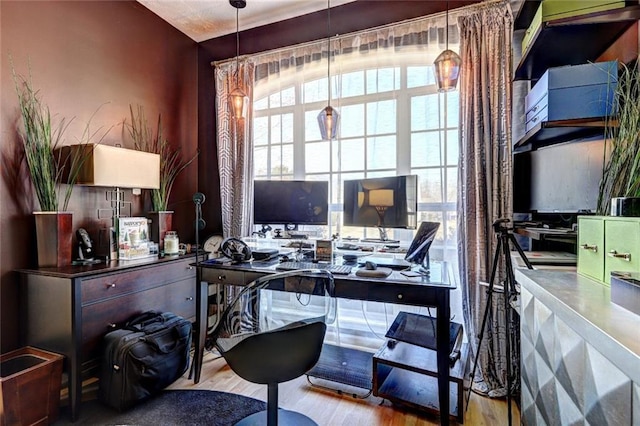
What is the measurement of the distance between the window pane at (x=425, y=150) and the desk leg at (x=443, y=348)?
3.99 feet

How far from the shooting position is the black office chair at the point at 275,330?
1.30 metres

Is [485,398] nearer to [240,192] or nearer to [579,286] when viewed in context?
[579,286]

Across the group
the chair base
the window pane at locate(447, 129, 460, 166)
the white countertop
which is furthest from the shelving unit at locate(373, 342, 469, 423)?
the window pane at locate(447, 129, 460, 166)

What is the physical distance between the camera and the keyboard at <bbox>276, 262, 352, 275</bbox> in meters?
1.74

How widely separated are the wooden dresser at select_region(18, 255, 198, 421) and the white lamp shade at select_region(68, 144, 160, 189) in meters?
0.59

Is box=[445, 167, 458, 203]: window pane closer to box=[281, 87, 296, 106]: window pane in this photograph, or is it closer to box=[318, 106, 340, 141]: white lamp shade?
box=[318, 106, 340, 141]: white lamp shade

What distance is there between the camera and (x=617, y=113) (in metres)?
1.23

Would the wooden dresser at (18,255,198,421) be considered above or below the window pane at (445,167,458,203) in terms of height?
below

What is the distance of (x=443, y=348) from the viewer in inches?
60.4

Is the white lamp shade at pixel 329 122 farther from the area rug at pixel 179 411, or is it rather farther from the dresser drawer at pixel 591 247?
the area rug at pixel 179 411

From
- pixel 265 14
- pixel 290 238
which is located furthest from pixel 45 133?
pixel 265 14

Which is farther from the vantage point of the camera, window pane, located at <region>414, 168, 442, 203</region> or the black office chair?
window pane, located at <region>414, 168, 442, 203</region>

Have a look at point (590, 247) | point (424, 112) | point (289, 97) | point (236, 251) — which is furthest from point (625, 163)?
point (289, 97)

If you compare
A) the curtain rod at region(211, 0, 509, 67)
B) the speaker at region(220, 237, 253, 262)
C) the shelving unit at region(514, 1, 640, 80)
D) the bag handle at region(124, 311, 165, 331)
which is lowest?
the bag handle at region(124, 311, 165, 331)
